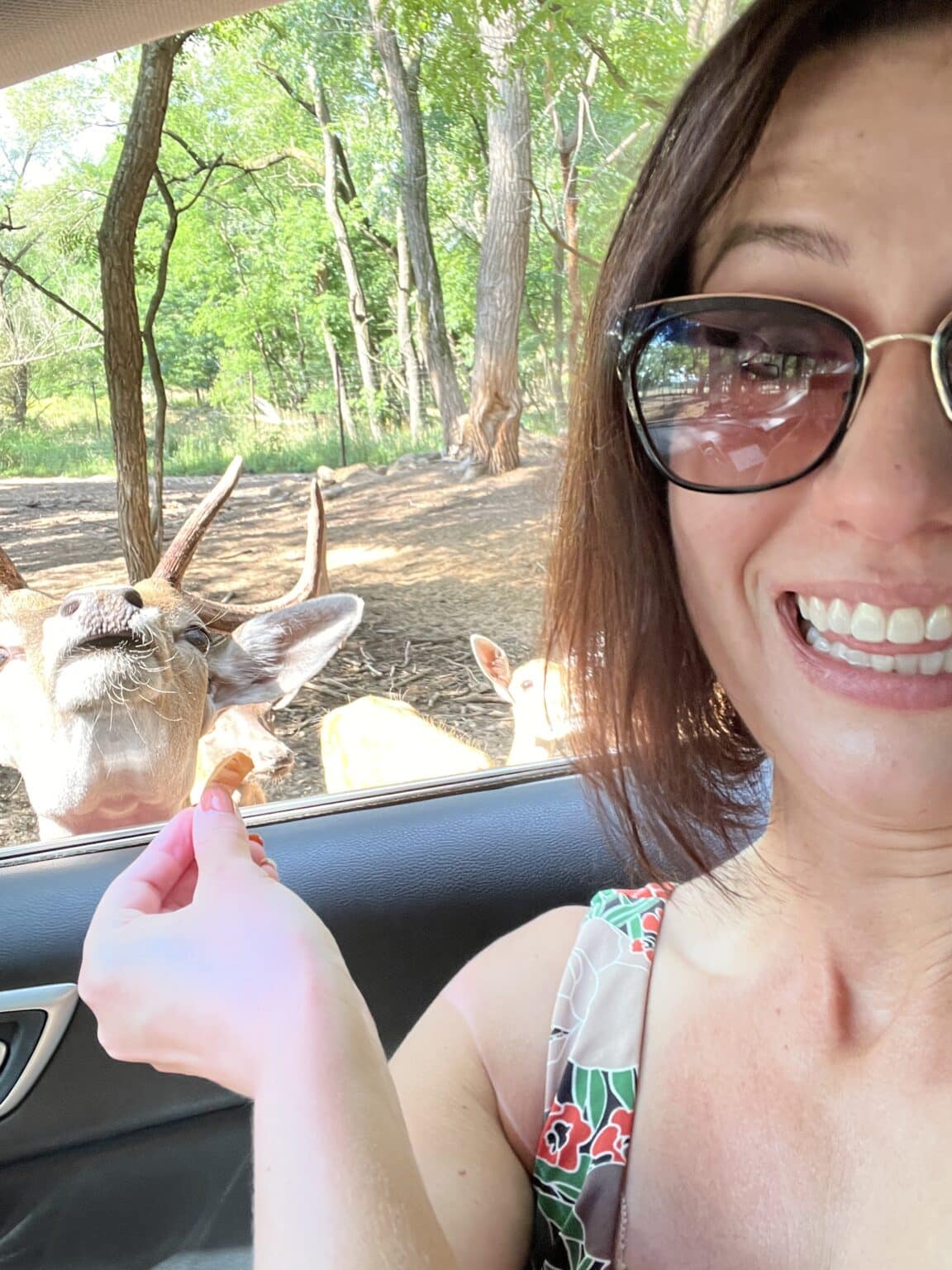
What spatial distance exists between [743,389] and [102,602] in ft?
4.74

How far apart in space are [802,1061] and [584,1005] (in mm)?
221

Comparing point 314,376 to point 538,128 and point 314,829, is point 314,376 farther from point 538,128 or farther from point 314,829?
point 314,829

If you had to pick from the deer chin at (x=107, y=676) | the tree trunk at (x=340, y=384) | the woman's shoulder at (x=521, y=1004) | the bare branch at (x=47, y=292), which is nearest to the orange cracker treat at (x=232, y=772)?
the woman's shoulder at (x=521, y=1004)

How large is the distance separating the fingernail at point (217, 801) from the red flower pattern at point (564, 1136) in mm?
449

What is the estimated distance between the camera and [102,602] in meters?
2.06

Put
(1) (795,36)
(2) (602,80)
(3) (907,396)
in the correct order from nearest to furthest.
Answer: (3) (907,396) → (1) (795,36) → (2) (602,80)

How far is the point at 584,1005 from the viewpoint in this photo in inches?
45.2

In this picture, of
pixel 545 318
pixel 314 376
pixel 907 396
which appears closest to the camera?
pixel 907 396

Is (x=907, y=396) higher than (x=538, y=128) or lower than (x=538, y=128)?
lower

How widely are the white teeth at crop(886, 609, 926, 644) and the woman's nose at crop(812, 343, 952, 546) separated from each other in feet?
0.20

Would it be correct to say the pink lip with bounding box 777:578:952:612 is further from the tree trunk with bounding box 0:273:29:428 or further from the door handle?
the tree trunk with bounding box 0:273:29:428

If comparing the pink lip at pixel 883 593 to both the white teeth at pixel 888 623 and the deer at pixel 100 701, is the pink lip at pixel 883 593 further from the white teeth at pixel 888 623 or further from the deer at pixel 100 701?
the deer at pixel 100 701

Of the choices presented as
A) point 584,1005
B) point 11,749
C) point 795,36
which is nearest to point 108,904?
point 584,1005

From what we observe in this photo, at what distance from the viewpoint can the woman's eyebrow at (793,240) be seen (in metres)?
0.91
